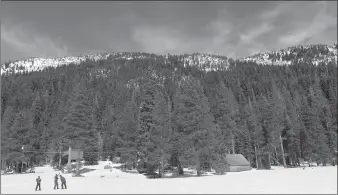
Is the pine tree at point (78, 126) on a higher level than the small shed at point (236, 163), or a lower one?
higher

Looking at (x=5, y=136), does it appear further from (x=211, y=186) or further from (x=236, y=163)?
(x=236, y=163)

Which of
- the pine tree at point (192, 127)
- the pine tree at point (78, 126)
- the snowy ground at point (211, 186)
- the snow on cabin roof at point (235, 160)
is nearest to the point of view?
the snowy ground at point (211, 186)

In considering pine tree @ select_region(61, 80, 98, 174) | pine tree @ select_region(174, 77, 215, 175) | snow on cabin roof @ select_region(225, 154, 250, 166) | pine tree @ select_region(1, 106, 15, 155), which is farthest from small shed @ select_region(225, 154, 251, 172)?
pine tree @ select_region(1, 106, 15, 155)

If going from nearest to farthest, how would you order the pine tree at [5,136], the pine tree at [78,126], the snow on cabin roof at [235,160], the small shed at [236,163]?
the pine tree at [5,136] → the pine tree at [78,126] → the small shed at [236,163] → the snow on cabin roof at [235,160]

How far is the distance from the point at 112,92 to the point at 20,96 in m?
41.5

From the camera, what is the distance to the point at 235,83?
16000 centimetres

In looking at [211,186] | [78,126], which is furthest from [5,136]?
[78,126]

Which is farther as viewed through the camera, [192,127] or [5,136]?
[192,127]

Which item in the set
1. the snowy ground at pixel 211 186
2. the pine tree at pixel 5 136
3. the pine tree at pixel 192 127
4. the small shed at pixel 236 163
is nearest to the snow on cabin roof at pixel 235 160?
the small shed at pixel 236 163

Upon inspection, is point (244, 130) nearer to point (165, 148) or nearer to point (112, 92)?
point (165, 148)

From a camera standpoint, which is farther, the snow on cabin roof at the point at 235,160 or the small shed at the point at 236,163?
the snow on cabin roof at the point at 235,160

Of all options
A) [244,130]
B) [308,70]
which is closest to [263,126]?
[244,130]

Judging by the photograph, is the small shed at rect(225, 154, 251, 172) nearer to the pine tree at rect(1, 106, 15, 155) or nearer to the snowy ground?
the snowy ground

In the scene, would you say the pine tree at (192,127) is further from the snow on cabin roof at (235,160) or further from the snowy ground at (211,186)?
the snow on cabin roof at (235,160)
